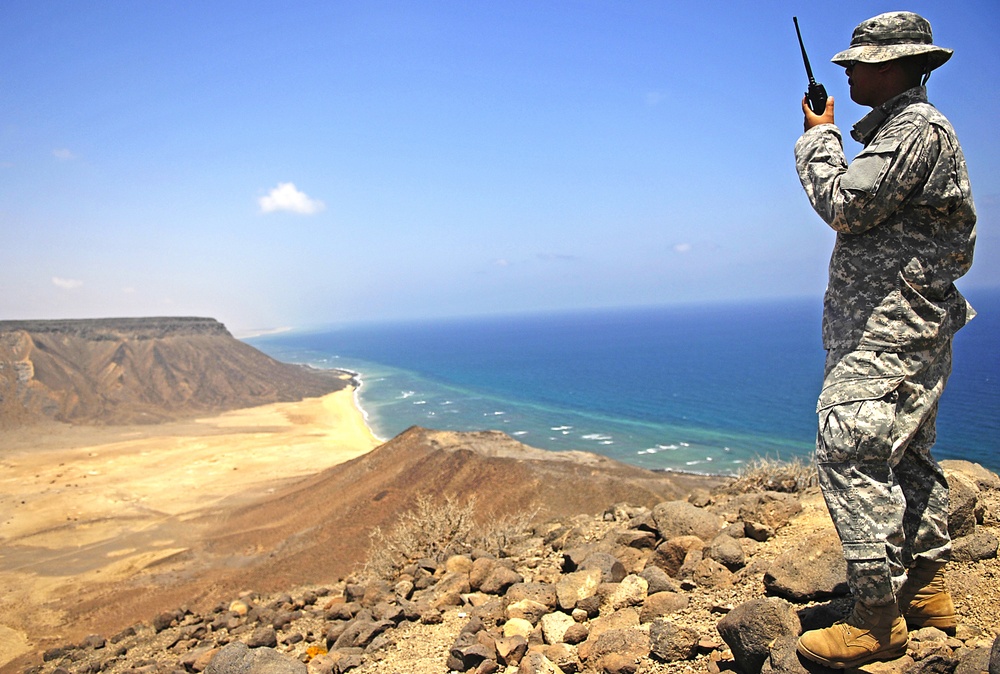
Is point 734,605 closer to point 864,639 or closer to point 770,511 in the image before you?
point 864,639

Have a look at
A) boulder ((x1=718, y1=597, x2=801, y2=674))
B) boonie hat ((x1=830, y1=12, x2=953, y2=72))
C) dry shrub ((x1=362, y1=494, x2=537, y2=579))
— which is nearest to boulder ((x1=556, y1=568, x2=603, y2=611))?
boulder ((x1=718, y1=597, x2=801, y2=674))

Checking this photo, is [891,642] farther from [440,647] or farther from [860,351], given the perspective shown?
[440,647]

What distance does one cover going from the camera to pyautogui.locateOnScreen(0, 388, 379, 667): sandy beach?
1520 centimetres

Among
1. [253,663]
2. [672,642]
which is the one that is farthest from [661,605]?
[253,663]

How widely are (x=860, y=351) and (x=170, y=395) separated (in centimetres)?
5627

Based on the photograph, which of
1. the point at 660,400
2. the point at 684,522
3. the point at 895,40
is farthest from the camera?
the point at 660,400

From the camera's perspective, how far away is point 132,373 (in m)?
52.7

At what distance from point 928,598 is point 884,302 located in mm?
1252

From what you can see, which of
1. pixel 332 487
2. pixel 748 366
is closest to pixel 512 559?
pixel 332 487

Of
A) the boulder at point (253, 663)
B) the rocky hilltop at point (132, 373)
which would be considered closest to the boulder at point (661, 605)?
the boulder at point (253, 663)

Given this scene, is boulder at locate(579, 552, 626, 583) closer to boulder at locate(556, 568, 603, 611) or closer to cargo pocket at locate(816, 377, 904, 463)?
boulder at locate(556, 568, 603, 611)

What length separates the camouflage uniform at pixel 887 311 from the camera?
227cm

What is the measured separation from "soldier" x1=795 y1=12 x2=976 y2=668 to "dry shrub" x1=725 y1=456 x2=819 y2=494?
4449mm

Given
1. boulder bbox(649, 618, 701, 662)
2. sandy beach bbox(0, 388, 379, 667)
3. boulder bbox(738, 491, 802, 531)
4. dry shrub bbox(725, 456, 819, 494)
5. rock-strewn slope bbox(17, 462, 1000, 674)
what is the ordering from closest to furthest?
rock-strewn slope bbox(17, 462, 1000, 674) < boulder bbox(649, 618, 701, 662) < boulder bbox(738, 491, 802, 531) < dry shrub bbox(725, 456, 819, 494) < sandy beach bbox(0, 388, 379, 667)
